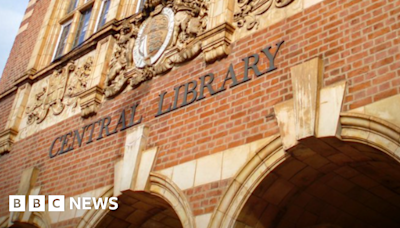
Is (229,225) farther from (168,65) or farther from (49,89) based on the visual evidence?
(49,89)

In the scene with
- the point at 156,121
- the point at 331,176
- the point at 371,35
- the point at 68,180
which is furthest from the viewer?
the point at 68,180

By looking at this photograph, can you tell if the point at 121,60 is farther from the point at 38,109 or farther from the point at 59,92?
the point at 38,109

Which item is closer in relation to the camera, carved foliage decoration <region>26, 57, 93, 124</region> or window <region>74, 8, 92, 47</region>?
carved foliage decoration <region>26, 57, 93, 124</region>

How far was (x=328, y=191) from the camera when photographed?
7262mm

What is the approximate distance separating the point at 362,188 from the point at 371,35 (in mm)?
2116

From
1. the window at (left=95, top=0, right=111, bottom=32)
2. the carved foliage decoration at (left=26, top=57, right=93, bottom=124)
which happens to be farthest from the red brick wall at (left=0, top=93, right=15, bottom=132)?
the window at (left=95, top=0, right=111, bottom=32)

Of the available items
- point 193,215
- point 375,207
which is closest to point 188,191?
point 193,215

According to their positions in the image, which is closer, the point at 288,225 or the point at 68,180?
the point at 288,225

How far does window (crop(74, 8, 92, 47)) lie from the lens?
12.6m

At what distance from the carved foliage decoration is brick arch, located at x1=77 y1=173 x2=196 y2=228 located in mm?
2839

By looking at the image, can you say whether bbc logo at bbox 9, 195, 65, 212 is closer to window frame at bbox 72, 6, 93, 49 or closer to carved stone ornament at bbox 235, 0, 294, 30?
window frame at bbox 72, 6, 93, 49

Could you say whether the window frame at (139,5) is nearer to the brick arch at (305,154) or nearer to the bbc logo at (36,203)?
the bbc logo at (36,203)

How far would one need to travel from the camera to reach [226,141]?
7258 millimetres

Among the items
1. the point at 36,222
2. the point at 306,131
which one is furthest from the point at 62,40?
the point at 306,131
